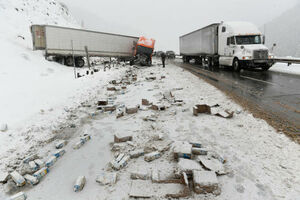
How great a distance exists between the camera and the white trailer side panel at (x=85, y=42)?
20094mm

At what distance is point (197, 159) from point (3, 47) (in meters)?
21.2

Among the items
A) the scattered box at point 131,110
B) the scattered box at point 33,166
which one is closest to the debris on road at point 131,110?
the scattered box at point 131,110

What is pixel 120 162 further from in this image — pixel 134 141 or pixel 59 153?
pixel 59 153

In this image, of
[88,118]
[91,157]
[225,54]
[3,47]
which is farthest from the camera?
[3,47]

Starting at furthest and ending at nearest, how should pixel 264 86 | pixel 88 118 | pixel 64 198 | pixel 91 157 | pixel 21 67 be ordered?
pixel 21 67 < pixel 264 86 < pixel 88 118 < pixel 91 157 < pixel 64 198

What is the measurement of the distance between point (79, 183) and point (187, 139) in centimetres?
244

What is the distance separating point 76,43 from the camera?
2222 centimetres

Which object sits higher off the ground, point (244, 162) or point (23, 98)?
point (23, 98)

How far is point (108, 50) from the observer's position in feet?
84.6

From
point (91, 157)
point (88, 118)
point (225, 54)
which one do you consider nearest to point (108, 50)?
point (225, 54)

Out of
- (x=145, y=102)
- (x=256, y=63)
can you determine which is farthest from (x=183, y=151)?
(x=256, y=63)

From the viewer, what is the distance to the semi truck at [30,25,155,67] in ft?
65.0

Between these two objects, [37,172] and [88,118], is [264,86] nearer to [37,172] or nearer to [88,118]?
[88,118]

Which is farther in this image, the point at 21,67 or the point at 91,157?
the point at 21,67
